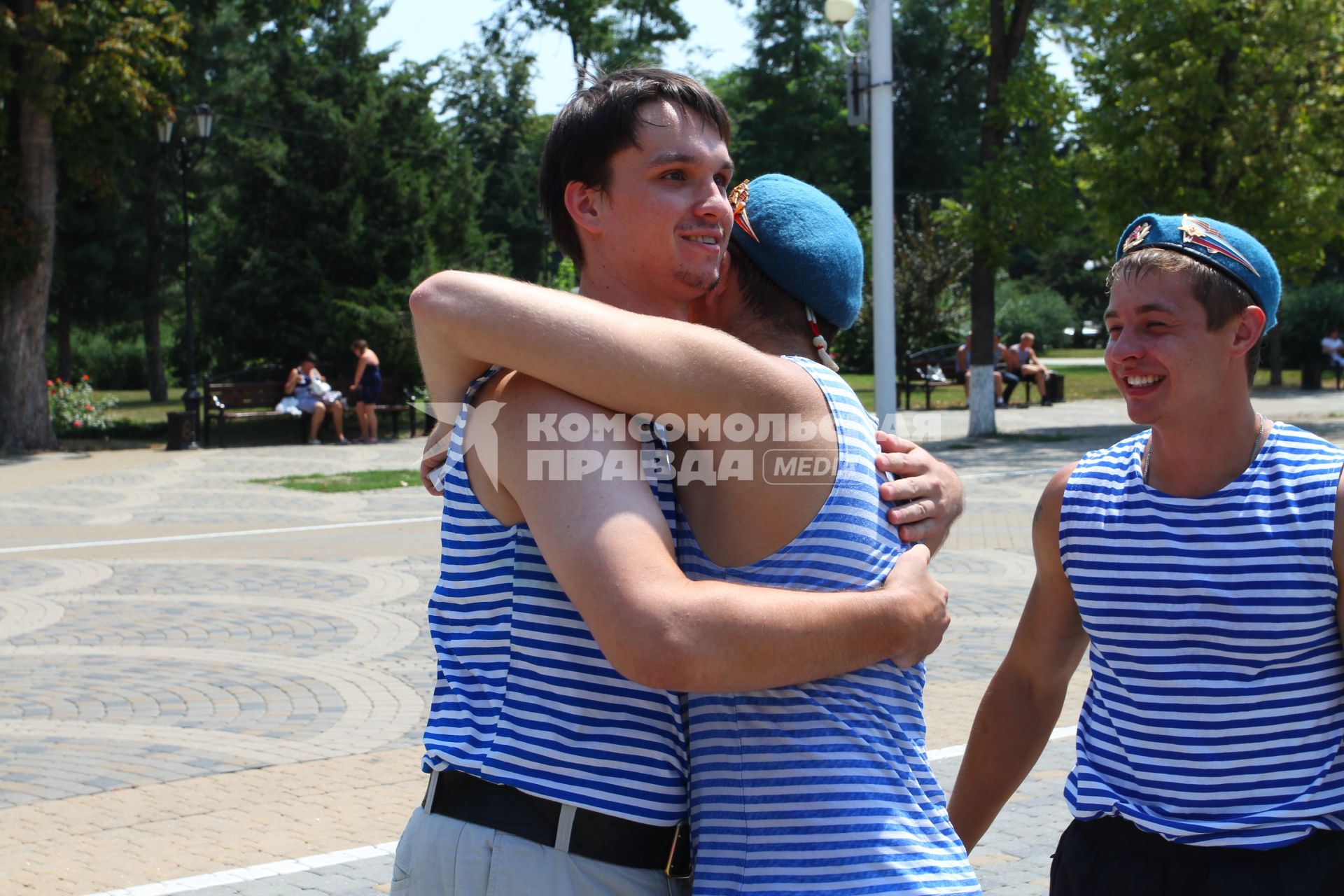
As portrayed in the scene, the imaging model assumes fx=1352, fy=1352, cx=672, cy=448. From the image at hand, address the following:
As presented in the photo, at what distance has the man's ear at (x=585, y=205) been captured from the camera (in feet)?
6.59

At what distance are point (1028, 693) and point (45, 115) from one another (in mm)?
20010

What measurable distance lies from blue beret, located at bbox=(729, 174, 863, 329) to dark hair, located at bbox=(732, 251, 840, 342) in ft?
0.04

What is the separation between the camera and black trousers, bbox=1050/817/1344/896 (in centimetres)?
231

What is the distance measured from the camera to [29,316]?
20.8m

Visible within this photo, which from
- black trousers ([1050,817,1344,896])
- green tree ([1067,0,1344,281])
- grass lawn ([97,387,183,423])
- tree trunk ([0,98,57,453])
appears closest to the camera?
black trousers ([1050,817,1344,896])

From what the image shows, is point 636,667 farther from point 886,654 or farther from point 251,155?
point 251,155

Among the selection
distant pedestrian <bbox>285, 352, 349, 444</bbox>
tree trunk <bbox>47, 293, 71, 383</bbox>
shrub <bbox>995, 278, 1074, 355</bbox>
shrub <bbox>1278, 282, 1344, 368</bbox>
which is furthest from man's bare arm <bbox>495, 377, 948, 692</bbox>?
shrub <bbox>995, 278, 1074, 355</bbox>

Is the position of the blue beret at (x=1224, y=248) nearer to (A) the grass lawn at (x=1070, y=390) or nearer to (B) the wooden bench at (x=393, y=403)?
(B) the wooden bench at (x=393, y=403)

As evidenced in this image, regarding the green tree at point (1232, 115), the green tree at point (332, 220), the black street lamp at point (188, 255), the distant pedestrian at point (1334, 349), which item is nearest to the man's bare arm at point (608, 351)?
the green tree at point (1232, 115)

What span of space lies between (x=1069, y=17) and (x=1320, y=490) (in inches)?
844

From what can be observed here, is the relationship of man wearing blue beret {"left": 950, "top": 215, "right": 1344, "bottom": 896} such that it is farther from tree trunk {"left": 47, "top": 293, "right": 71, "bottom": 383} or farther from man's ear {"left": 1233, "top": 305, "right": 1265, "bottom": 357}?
tree trunk {"left": 47, "top": 293, "right": 71, "bottom": 383}

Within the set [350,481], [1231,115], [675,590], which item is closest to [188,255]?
[350,481]

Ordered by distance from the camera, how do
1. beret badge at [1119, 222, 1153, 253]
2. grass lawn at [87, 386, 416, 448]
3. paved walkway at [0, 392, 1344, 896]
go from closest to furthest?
1. beret badge at [1119, 222, 1153, 253]
2. paved walkway at [0, 392, 1344, 896]
3. grass lawn at [87, 386, 416, 448]

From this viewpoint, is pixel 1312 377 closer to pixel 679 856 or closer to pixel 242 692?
pixel 242 692
